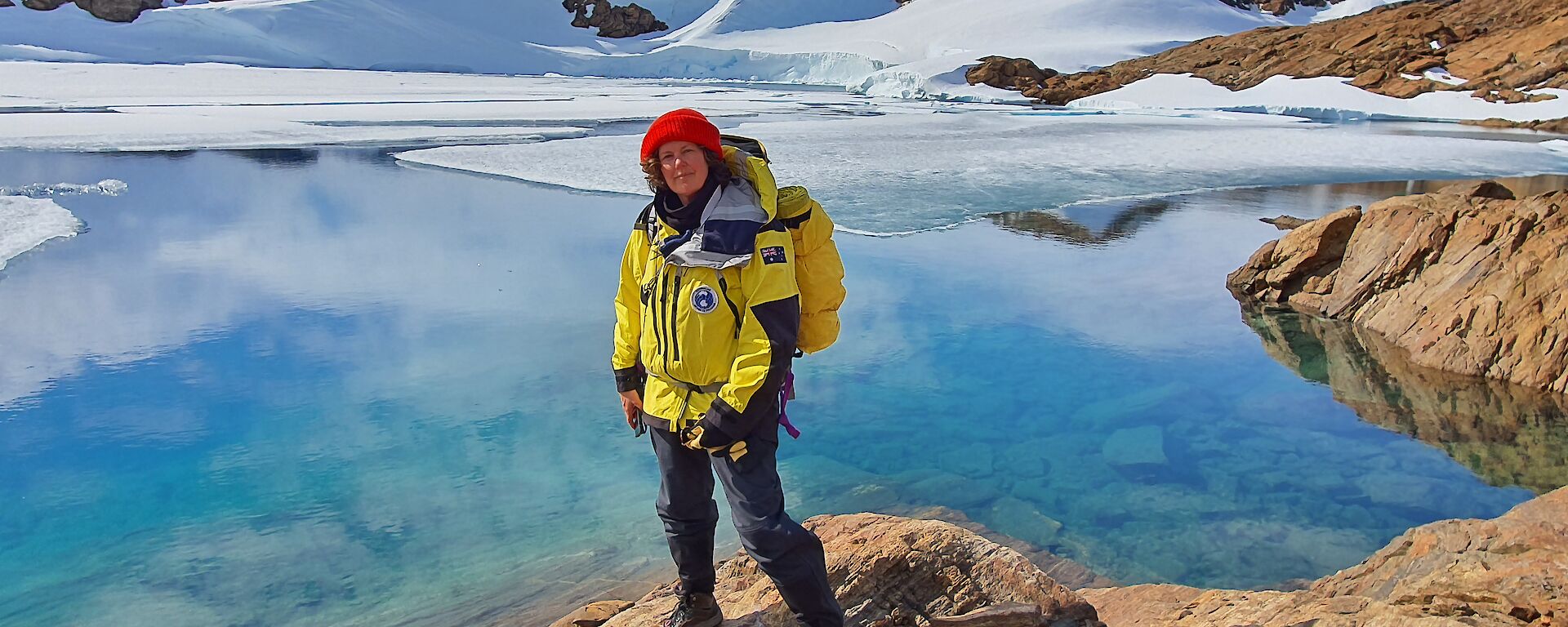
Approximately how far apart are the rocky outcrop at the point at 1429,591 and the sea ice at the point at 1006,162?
19.3ft

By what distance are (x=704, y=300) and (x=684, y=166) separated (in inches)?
10.5

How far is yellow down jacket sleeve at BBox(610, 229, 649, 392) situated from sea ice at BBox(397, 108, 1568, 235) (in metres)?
6.25

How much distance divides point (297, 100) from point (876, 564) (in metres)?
26.8

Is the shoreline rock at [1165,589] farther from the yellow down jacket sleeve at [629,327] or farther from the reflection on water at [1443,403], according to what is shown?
the reflection on water at [1443,403]

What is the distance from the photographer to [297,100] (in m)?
25.2

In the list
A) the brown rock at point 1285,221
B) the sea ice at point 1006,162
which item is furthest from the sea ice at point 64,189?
the brown rock at point 1285,221

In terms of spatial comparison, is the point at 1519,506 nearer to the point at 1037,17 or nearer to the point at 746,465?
the point at 746,465

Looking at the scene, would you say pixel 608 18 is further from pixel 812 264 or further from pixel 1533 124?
pixel 812 264

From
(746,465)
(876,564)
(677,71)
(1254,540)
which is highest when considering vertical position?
(677,71)

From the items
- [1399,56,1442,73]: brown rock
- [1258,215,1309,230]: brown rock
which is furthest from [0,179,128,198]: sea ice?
[1399,56,1442,73]: brown rock

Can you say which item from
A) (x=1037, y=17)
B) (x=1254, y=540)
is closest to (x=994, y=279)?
(x=1254, y=540)

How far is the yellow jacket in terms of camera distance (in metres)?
1.83

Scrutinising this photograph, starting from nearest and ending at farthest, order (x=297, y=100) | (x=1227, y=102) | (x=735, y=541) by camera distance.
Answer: (x=735, y=541) < (x=297, y=100) < (x=1227, y=102)

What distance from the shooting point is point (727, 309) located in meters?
1.87
